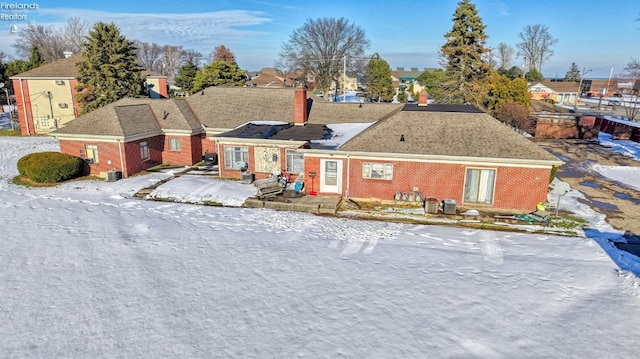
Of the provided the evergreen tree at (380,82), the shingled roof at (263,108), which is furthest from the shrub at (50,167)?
the evergreen tree at (380,82)

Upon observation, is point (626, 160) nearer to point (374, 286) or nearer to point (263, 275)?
point (374, 286)

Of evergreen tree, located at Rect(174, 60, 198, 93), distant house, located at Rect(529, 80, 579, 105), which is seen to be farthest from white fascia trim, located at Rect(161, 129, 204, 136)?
distant house, located at Rect(529, 80, 579, 105)

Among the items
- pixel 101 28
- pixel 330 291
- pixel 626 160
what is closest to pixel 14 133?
pixel 101 28

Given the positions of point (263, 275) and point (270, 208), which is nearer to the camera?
point (263, 275)

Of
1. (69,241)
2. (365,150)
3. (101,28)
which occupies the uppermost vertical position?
(101,28)

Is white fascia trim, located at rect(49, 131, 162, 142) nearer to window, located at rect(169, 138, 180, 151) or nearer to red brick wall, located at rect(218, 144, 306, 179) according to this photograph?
window, located at rect(169, 138, 180, 151)

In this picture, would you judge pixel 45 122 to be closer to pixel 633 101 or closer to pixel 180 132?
pixel 180 132
